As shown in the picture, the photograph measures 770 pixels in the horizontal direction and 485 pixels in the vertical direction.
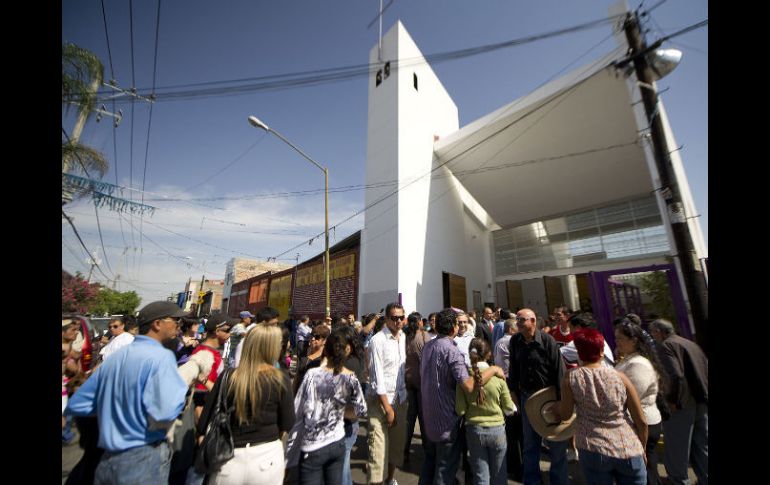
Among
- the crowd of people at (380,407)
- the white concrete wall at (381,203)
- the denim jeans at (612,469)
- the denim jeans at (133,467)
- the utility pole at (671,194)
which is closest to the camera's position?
the denim jeans at (133,467)

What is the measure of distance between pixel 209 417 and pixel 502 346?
11.3 feet

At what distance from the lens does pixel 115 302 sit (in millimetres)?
39719

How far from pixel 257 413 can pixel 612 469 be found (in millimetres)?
2455

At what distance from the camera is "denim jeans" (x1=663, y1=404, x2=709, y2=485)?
2.77 meters

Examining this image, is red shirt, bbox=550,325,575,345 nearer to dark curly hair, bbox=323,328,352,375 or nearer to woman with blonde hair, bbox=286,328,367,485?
woman with blonde hair, bbox=286,328,367,485

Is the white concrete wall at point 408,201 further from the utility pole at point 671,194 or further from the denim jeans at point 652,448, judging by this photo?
the denim jeans at point 652,448

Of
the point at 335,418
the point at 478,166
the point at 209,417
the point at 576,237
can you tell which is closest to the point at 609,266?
the point at 576,237

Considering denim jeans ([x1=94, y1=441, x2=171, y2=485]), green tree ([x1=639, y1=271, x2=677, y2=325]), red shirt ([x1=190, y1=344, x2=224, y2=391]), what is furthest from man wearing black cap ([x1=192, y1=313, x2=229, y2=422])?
green tree ([x1=639, y1=271, x2=677, y2=325])

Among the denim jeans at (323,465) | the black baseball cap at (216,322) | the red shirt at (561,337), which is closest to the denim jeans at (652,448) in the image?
the red shirt at (561,337)

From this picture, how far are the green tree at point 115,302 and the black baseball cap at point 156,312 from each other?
4294cm

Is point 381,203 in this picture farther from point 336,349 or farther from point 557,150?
point 336,349

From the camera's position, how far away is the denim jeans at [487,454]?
8.09 ft

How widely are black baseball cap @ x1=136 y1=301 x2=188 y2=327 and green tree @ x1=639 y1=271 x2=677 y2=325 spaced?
35.1ft

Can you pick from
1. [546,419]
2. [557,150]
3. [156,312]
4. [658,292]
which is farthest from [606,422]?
[557,150]
